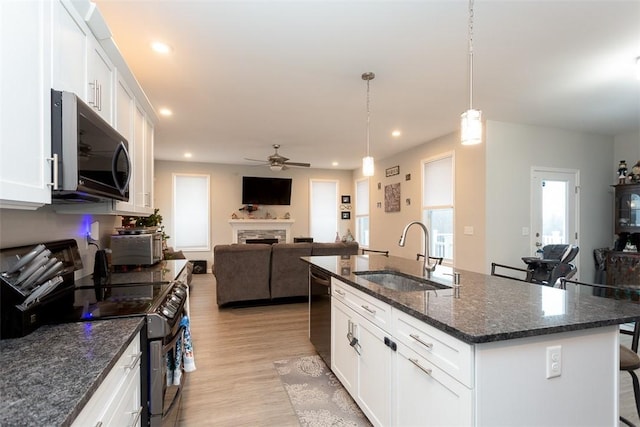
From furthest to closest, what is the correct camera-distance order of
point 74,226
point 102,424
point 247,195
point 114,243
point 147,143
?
point 247,195 < point 147,143 < point 114,243 < point 74,226 < point 102,424

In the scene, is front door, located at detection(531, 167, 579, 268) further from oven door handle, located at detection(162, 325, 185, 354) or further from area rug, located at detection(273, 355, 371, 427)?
oven door handle, located at detection(162, 325, 185, 354)

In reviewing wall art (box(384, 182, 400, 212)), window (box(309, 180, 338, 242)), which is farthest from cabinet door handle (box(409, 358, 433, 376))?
window (box(309, 180, 338, 242))

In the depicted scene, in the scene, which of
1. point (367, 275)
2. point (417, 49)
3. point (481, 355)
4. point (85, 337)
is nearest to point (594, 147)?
point (417, 49)

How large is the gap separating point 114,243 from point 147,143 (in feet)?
3.16

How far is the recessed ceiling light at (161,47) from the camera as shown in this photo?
251 cm

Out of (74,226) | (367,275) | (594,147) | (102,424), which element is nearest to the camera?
(102,424)

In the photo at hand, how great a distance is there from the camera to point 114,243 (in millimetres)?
2785

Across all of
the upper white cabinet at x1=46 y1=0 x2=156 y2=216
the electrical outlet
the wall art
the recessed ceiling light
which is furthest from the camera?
the wall art

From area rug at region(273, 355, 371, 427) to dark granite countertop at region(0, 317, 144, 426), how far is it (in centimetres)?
139

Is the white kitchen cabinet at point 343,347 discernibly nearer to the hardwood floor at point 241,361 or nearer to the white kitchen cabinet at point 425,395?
the hardwood floor at point 241,361

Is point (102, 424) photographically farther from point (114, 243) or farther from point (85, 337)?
point (114, 243)

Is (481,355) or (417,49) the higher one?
(417,49)

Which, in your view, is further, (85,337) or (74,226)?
(74,226)

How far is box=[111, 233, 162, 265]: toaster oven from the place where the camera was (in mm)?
2795
